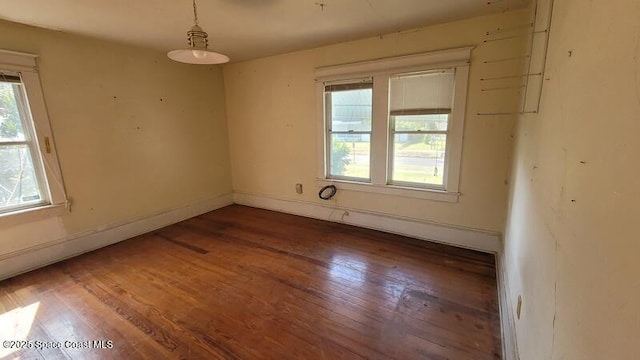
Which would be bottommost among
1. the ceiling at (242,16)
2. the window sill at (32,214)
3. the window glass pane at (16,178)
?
the window sill at (32,214)

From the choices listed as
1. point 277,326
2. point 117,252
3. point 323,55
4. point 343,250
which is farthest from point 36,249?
point 323,55

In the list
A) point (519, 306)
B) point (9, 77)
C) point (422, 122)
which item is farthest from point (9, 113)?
point (519, 306)

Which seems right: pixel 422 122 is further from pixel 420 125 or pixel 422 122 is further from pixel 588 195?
pixel 588 195

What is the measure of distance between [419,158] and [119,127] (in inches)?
150

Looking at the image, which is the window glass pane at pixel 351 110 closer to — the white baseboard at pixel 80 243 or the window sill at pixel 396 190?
the window sill at pixel 396 190

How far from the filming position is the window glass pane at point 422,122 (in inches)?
121

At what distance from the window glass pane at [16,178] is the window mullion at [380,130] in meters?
3.82

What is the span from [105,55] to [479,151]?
4.48m

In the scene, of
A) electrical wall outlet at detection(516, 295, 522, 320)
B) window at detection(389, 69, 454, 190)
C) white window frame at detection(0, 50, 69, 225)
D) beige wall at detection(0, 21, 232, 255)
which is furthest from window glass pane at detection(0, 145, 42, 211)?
electrical wall outlet at detection(516, 295, 522, 320)

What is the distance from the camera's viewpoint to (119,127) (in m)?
3.43

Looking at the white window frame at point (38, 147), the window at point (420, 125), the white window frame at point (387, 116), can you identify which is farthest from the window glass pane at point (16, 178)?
the window at point (420, 125)

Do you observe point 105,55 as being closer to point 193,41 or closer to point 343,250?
point 193,41

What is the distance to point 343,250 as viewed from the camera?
315cm

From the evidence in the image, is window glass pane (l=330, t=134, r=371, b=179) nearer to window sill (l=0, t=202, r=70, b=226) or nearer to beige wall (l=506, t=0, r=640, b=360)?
beige wall (l=506, t=0, r=640, b=360)
